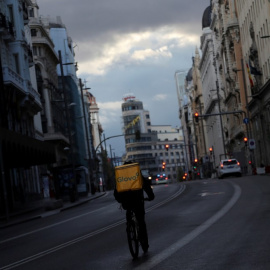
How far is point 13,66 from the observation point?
58.5 metres

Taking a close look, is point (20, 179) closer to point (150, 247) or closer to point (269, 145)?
point (269, 145)

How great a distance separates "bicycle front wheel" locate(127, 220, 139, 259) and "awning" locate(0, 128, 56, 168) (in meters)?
24.6

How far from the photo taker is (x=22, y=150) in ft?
137

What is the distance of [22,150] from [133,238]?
29532 mm

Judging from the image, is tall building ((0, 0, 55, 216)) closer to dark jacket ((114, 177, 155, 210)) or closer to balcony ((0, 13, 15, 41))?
balcony ((0, 13, 15, 41))

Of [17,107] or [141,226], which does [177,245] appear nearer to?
[141,226]

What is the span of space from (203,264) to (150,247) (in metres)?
3.25

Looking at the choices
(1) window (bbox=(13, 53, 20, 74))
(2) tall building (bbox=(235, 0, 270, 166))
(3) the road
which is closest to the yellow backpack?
(3) the road

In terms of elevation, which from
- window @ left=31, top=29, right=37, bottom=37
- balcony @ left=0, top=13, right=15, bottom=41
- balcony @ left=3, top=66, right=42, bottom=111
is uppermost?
window @ left=31, top=29, right=37, bottom=37

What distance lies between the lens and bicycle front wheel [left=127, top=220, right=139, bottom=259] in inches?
492

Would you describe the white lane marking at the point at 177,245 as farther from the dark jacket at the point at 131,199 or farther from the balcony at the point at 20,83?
the balcony at the point at 20,83

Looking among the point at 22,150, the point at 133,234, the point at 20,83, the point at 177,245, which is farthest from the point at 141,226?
the point at 20,83

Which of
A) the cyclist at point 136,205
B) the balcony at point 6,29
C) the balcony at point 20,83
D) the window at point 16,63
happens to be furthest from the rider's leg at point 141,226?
the window at point 16,63

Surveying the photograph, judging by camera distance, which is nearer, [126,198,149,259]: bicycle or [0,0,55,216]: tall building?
[126,198,149,259]: bicycle
